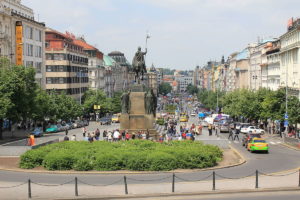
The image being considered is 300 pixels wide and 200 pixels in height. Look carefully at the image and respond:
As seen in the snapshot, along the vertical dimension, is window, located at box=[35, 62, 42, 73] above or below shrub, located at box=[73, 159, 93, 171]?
above

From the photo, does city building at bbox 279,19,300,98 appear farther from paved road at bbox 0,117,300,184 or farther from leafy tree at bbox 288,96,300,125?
paved road at bbox 0,117,300,184

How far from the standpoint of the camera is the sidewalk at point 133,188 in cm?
2436

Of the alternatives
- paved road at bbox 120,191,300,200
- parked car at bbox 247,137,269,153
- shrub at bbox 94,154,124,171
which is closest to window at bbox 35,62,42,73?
parked car at bbox 247,137,269,153

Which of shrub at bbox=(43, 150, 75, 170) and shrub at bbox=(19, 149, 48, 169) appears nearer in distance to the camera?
shrub at bbox=(43, 150, 75, 170)

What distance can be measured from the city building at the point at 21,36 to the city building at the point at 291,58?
40767 millimetres

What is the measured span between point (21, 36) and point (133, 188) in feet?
210

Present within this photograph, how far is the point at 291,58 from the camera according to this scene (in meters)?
93.8

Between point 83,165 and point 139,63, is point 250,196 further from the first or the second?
point 139,63

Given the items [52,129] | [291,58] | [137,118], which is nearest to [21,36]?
[52,129]

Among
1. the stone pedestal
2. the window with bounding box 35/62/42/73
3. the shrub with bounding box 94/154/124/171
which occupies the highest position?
the window with bounding box 35/62/42/73

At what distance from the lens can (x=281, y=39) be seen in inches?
4119

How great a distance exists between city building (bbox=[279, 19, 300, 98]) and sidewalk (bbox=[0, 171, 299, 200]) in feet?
189

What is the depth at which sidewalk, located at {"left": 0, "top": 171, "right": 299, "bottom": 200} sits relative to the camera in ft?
79.9

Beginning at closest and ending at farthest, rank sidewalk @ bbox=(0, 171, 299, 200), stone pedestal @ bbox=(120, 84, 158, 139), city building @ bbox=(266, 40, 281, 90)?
sidewalk @ bbox=(0, 171, 299, 200), stone pedestal @ bbox=(120, 84, 158, 139), city building @ bbox=(266, 40, 281, 90)
